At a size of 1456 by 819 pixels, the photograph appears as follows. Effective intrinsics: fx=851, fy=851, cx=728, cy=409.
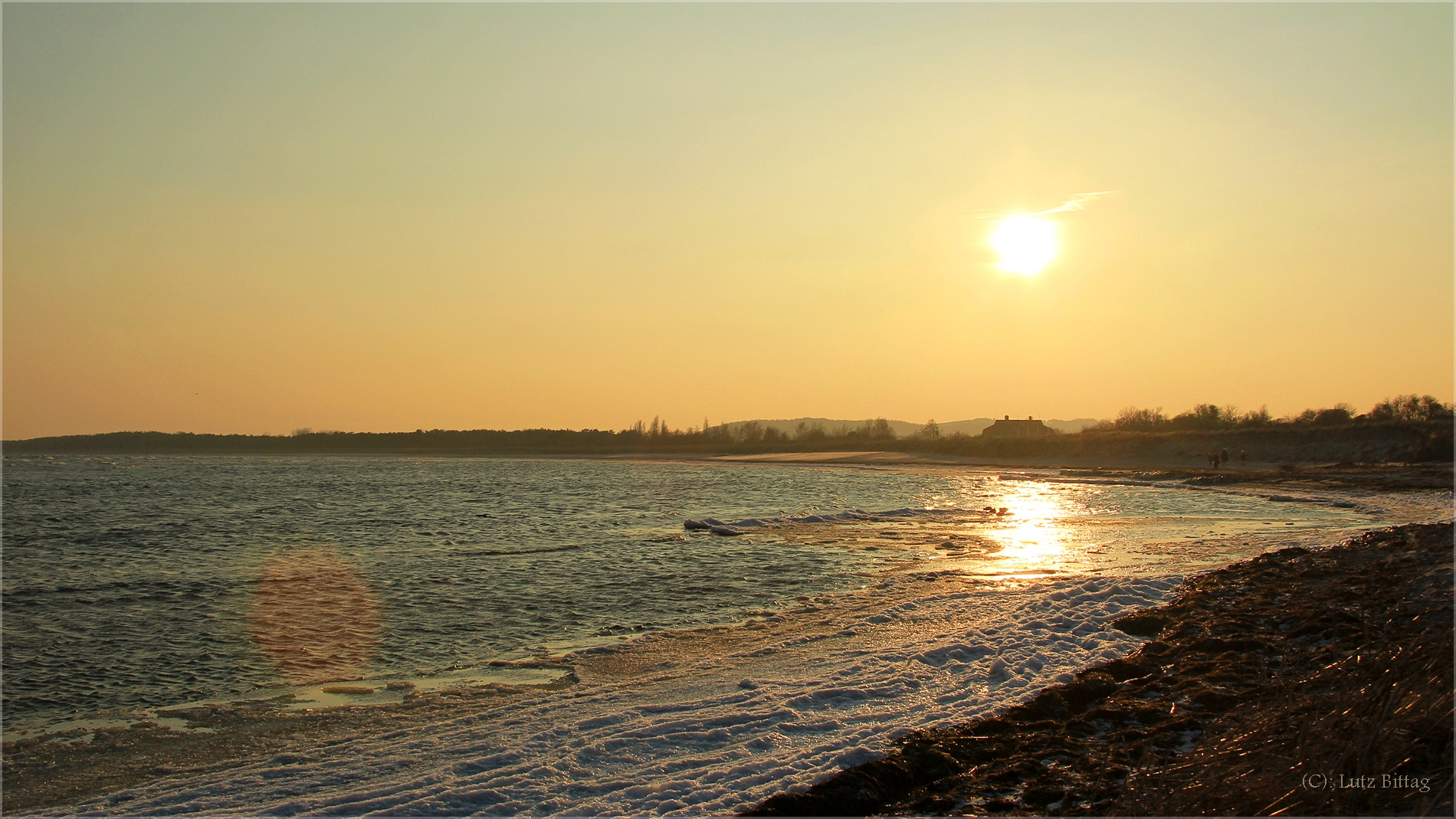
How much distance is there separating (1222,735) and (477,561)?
15905 millimetres

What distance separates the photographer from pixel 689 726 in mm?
7316

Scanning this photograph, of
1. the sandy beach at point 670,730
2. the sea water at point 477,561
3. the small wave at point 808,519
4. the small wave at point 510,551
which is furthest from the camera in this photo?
the small wave at point 808,519

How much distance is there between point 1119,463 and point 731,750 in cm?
6713

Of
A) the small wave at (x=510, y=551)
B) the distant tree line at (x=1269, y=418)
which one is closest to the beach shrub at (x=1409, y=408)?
the distant tree line at (x=1269, y=418)

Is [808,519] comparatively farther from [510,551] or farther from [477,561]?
[477,561]

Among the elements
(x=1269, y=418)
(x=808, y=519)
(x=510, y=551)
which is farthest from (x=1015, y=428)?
(x=510, y=551)

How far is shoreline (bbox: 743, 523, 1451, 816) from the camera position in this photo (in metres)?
4.77

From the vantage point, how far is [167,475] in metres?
62.6

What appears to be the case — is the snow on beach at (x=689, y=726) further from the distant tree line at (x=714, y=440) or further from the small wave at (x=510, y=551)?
the distant tree line at (x=714, y=440)

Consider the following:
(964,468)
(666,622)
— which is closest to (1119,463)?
(964,468)

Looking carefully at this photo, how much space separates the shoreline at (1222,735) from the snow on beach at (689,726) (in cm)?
45

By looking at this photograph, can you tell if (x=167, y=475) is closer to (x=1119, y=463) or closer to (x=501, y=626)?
(x=501, y=626)

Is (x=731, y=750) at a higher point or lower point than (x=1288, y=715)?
lower

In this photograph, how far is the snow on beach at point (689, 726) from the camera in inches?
236
